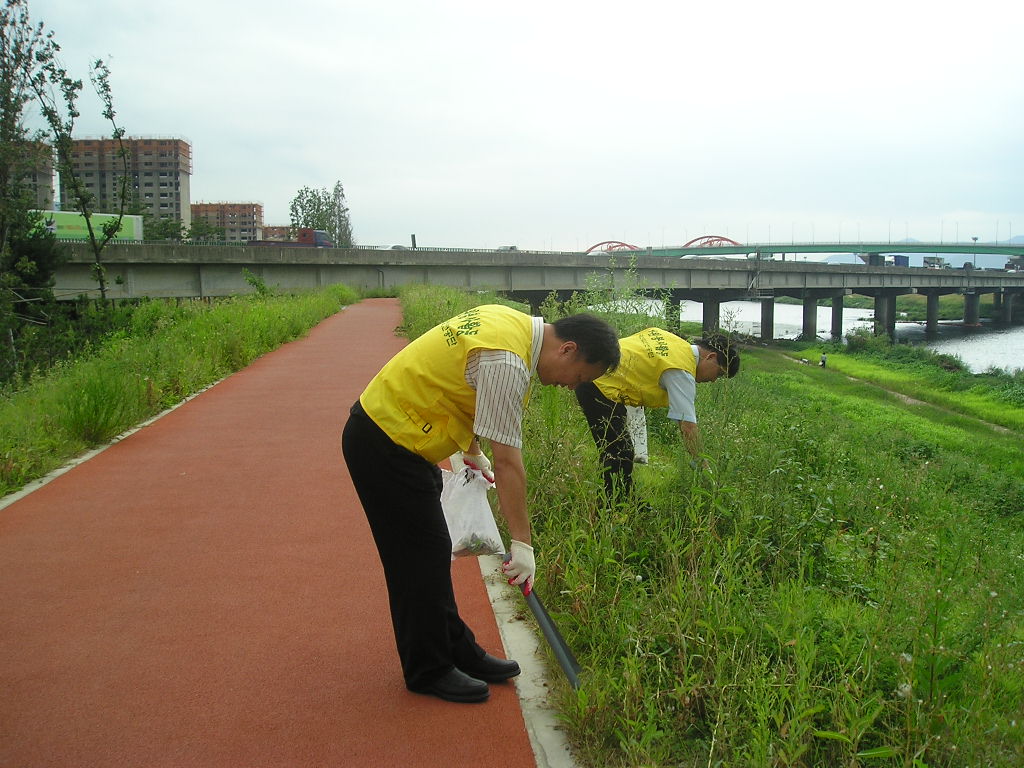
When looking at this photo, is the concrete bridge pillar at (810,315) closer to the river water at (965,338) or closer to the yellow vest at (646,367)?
the river water at (965,338)

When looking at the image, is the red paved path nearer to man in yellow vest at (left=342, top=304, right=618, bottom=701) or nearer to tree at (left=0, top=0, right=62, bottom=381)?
man in yellow vest at (left=342, top=304, right=618, bottom=701)

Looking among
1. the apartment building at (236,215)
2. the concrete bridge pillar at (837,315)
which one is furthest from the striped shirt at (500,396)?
the apartment building at (236,215)

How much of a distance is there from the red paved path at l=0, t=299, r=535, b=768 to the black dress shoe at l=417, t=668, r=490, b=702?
48mm

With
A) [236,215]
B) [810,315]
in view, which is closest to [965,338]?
[810,315]

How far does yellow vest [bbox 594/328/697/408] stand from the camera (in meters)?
5.10

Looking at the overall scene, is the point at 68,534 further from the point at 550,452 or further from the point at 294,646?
the point at 550,452

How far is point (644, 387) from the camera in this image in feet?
17.0

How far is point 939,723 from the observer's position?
9.66 feet

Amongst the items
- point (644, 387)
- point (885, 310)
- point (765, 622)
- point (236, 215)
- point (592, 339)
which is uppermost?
point (236, 215)

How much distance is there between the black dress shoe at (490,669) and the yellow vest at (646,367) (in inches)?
83.9

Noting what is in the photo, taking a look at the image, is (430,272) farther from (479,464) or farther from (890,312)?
(890,312)

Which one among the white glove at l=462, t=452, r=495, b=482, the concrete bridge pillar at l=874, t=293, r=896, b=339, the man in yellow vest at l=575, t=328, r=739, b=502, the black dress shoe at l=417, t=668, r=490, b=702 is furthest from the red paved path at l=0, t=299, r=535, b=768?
the concrete bridge pillar at l=874, t=293, r=896, b=339

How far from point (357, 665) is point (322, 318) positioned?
18.6 meters

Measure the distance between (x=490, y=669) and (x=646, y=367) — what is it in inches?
91.7
